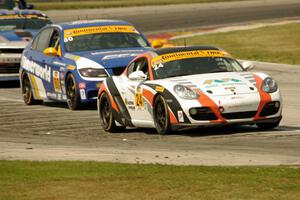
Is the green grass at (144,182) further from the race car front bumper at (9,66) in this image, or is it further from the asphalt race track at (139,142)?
the race car front bumper at (9,66)

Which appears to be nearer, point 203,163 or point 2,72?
point 203,163

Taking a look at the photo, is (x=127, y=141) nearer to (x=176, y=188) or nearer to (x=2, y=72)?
(x=176, y=188)

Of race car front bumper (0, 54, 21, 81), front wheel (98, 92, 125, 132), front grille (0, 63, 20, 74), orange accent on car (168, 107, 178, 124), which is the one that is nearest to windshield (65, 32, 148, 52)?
front wheel (98, 92, 125, 132)

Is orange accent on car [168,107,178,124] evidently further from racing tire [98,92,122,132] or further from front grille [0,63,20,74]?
front grille [0,63,20,74]

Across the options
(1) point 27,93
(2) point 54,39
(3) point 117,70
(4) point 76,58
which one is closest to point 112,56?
(3) point 117,70

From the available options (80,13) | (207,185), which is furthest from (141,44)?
(80,13)

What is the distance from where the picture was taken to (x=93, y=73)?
19.0 m

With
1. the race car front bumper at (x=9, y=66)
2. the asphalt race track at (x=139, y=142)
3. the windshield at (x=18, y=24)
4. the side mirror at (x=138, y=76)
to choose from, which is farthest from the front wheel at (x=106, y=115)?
the windshield at (x=18, y=24)

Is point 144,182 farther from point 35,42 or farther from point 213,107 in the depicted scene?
point 35,42

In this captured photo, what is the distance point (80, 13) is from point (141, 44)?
31781 millimetres

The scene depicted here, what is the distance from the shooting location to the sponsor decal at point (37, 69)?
20.5 metres

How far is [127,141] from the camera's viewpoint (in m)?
14.5

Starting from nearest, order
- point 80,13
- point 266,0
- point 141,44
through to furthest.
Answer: point 141,44
point 80,13
point 266,0

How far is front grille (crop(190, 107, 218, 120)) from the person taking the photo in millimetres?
14078
